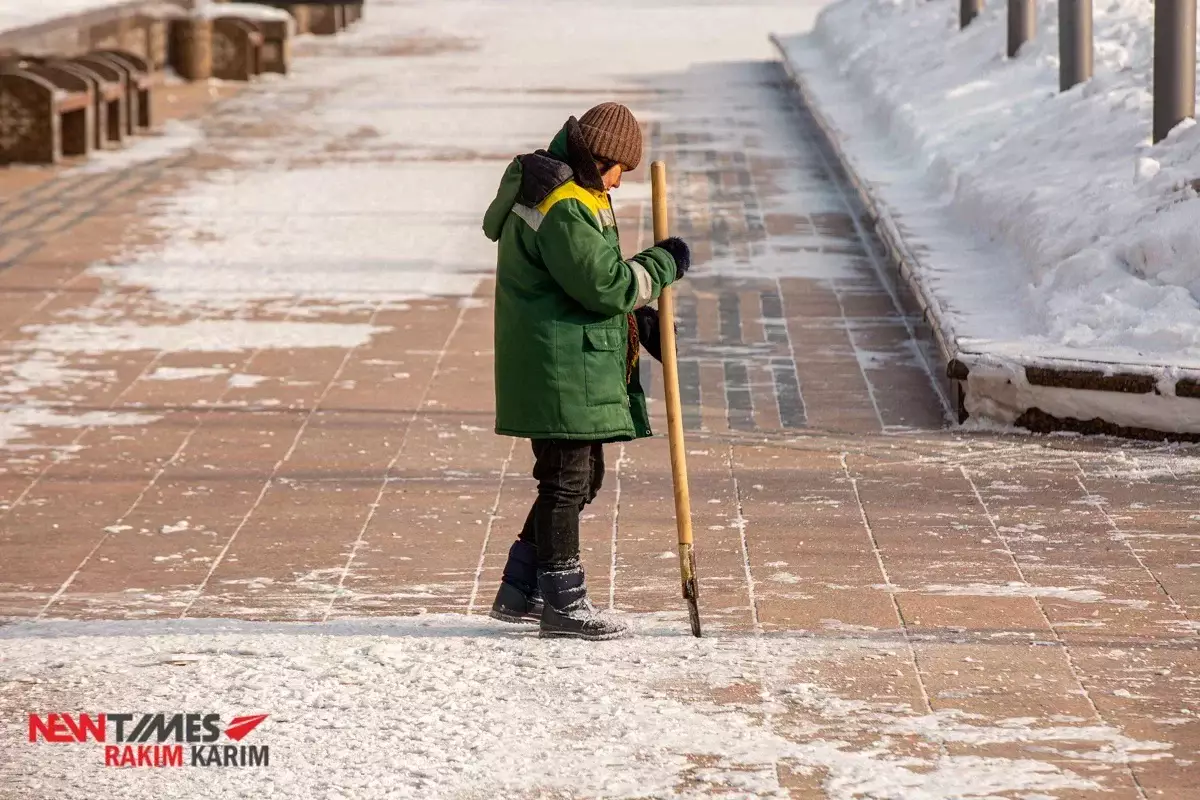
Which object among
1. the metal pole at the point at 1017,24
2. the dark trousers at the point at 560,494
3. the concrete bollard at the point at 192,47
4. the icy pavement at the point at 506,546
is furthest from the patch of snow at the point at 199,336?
the concrete bollard at the point at 192,47

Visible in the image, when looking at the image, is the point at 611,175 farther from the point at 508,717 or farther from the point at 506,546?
the point at 506,546

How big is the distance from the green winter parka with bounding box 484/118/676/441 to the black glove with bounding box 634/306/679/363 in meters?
0.24

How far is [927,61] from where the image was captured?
17.3m

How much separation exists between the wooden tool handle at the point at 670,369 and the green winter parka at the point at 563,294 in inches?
4.0

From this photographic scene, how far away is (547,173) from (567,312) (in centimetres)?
36

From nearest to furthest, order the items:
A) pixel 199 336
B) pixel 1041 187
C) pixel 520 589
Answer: pixel 520 589 → pixel 199 336 → pixel 1041 187

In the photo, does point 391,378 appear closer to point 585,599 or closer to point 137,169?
point 585,599

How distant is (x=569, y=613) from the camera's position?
5332mm

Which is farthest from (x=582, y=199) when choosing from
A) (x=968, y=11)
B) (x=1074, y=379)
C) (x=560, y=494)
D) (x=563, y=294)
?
(x=968, y=11)

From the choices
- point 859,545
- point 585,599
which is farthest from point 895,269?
point 585,599

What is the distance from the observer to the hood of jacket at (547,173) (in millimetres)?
5047

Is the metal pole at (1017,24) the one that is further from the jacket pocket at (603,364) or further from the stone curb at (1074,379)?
the jacket pocket at (603,364)

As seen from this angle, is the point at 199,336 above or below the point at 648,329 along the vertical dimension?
below

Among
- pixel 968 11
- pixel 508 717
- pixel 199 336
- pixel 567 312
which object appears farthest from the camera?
pixel 968 11
